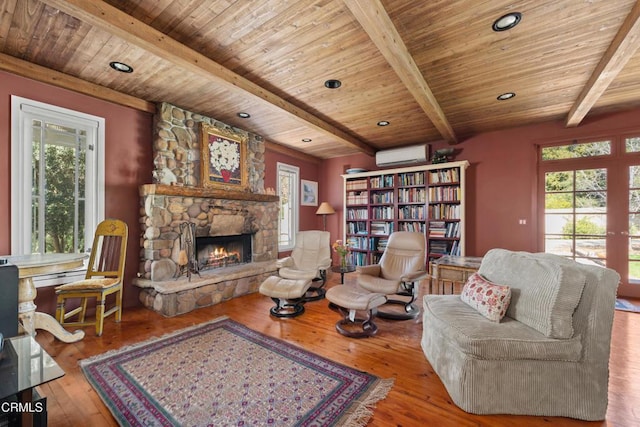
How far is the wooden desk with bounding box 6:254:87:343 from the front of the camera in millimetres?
1977

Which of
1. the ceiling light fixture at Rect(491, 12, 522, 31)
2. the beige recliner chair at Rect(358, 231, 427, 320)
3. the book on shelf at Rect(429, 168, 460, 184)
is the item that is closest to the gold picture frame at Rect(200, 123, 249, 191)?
the beige recliner chair at Rect(358, 231, 427, 320)

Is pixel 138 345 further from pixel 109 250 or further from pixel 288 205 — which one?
pixel 288 205

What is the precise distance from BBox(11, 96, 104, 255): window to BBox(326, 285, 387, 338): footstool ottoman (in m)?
2.81

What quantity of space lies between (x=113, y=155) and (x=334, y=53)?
2752 millimetres

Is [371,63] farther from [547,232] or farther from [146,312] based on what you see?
[547,232]

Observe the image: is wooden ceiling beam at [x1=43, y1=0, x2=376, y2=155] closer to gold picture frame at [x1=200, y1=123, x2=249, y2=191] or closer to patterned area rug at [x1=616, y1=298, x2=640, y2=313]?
gold picture frame at [x1=200, y1=123, x2=249, y2=191]

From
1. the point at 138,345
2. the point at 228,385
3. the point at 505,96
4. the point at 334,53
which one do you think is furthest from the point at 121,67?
the point at 505,96

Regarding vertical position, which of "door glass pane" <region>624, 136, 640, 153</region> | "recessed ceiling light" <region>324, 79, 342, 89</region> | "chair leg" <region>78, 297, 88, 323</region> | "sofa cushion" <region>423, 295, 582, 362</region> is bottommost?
"chair leg" <region>78, 297, 88, 323</region>

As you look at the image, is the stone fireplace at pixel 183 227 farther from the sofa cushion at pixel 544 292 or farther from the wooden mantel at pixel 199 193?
the sofa cushion at pixel 544 292

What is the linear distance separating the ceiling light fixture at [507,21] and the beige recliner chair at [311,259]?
2.91m

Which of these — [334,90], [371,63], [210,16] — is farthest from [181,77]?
[371,63]

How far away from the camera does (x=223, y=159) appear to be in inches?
158

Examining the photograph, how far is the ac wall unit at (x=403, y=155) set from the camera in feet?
16.2

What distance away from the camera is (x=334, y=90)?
308cm
